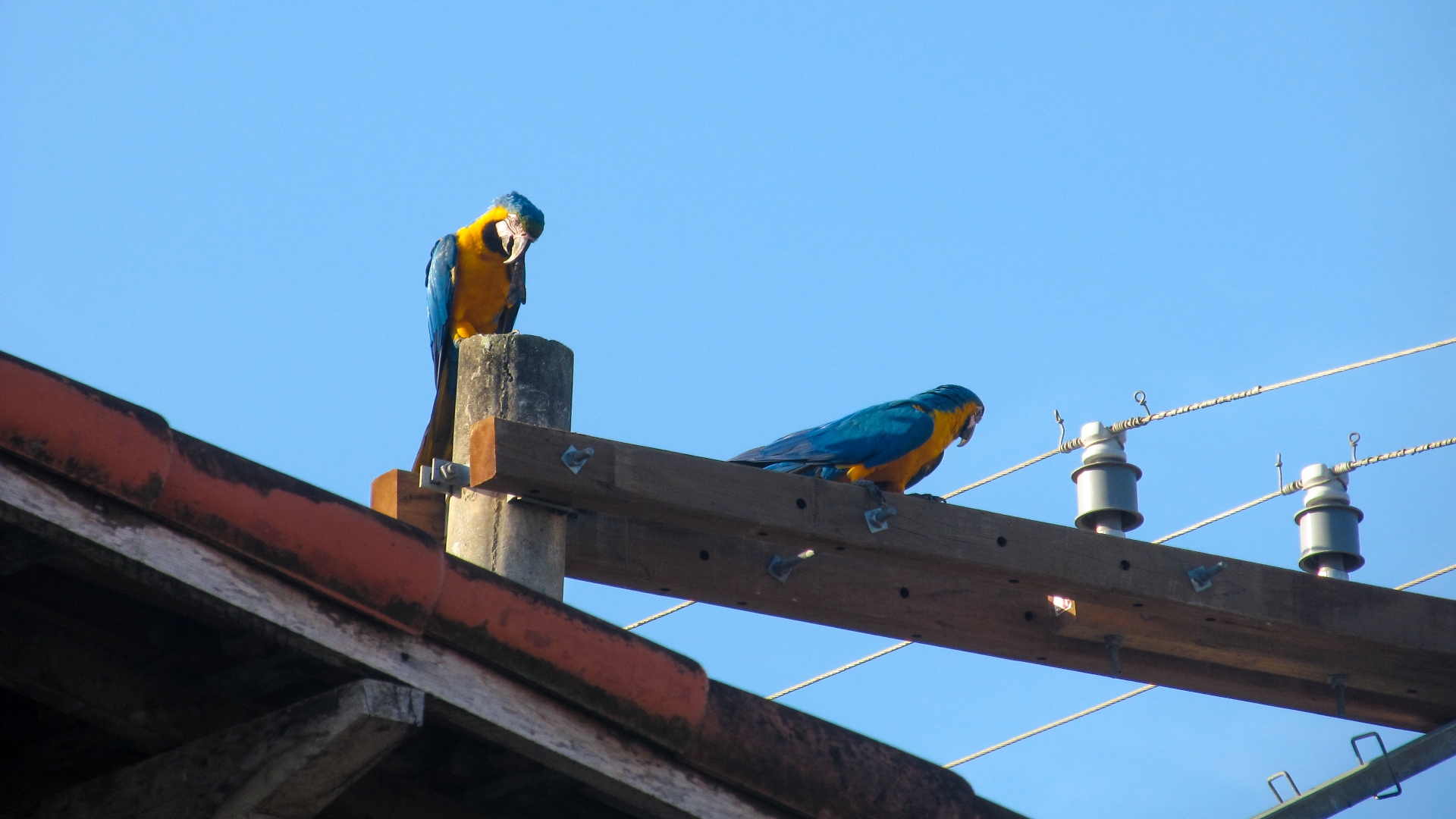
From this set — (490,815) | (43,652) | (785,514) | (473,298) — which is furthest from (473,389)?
(473,298)

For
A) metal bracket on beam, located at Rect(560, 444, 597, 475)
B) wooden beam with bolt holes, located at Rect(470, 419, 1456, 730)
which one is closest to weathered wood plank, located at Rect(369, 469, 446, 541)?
wooden beam with bolt holes, located at Rect(470, 419, 1456, 730)

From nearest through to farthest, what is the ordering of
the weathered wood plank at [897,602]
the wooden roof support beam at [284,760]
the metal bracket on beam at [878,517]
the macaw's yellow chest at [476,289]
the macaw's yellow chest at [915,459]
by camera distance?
1. the wooden roof support beam at [284,760]
2. the metal bracket on beam at [878,517]
3. the weathered wood plank at [897,602]
4. the macaw's yellow chest at [915,459]
5. the macaw's yellow chest at [476,289]

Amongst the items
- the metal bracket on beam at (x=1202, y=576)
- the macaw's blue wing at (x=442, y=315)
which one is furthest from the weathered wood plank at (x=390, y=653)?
the macaw's blue wing at (x=442, y=315)

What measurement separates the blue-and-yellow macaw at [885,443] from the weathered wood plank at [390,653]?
97.1 inches

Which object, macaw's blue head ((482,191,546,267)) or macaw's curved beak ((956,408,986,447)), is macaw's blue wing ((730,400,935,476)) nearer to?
macaw's curved beak ((956,408,986,447))

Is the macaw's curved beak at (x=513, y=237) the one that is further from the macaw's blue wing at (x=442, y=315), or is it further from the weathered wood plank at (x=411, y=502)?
the weathered wood plank at (x=411, y=502)

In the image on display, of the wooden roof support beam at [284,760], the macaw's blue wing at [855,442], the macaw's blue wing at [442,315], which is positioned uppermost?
the macaw's blue wing at [442,315]

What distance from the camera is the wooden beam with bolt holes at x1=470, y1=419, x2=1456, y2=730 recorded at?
3910 mm

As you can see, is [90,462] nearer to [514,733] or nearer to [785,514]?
[514,733]

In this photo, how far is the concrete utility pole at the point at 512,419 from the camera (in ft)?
12.6

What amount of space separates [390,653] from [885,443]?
3.70m

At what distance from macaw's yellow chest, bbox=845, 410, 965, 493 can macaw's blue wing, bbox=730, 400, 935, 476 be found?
90 mm

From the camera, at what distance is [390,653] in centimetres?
276

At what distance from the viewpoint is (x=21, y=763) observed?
318 centimetres
